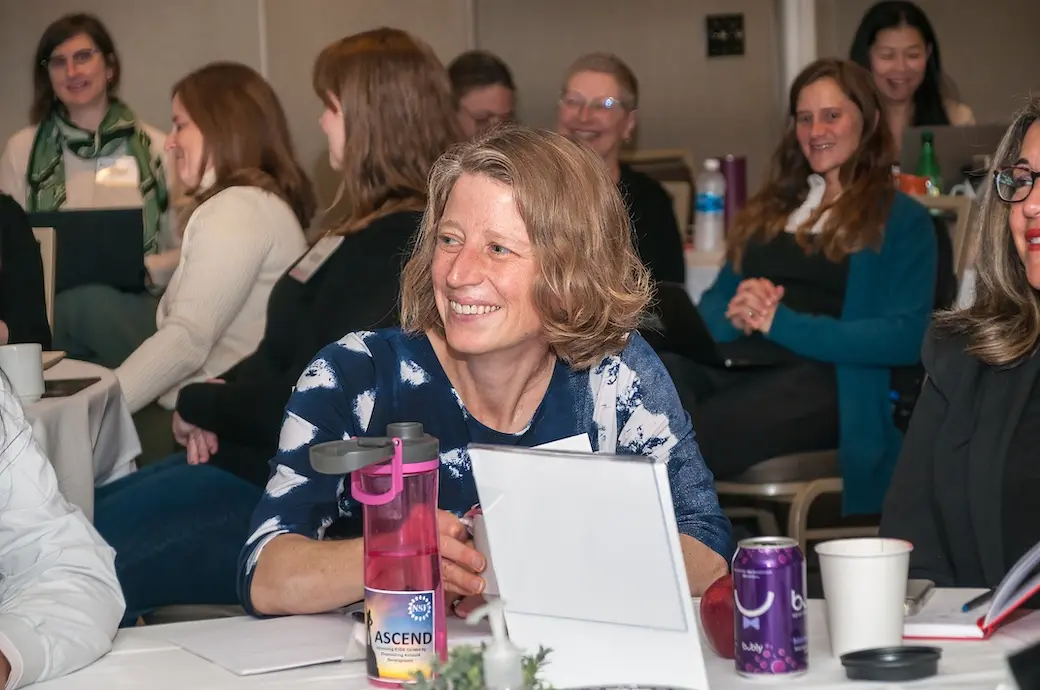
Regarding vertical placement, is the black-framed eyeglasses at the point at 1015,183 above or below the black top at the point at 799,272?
above

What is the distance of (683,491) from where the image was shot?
5.76 feet

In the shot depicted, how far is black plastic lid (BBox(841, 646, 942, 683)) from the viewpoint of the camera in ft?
3.95

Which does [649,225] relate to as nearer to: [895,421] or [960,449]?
[895,421]

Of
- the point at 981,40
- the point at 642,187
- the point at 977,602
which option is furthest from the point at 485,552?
the point at 981,40

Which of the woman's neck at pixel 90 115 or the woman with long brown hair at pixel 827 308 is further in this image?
the woman's neck at pixel 90 115

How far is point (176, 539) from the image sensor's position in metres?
2.50

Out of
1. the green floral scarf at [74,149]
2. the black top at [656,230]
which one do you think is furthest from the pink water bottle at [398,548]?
the green floral scarf at [74,149]

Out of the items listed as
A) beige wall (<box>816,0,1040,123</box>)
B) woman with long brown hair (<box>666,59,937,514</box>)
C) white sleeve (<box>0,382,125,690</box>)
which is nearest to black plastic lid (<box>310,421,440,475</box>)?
white sleeve (<box>0,382,125,690</box>)

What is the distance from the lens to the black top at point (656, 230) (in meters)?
4.12

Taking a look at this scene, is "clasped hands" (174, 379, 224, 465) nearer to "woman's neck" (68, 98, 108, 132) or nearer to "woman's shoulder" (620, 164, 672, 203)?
"woman's shoulder" (620, 164, 672, 203)

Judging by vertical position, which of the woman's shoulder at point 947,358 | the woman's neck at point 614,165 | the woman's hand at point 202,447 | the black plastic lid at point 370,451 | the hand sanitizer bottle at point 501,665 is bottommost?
the woman's hand at point 202,447

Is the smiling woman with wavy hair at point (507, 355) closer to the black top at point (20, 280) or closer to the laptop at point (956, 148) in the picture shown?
the black top at point (20, 280)

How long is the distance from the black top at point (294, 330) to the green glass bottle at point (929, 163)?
219 centimetres

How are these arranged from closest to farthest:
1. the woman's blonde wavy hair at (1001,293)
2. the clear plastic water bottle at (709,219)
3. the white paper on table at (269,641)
Result: the white paper on table at (269,641), the woman's blonde wavy hair at (1001,293), the clear plastic water bottle at (709,219)
